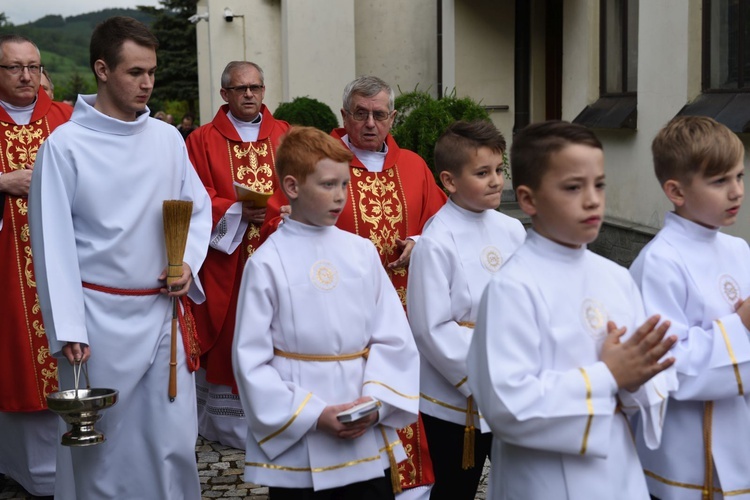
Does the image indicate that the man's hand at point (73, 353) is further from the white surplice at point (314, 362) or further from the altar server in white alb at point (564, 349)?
the altar server in white alb at point (564, 349)

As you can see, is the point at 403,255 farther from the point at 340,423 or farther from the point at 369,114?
the point at 340,423

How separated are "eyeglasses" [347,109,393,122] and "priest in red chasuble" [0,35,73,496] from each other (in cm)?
190

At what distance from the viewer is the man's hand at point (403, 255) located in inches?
207

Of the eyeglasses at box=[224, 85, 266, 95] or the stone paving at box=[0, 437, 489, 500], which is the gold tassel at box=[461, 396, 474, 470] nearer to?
the stone paving at box=[0, 437, 489, 500]

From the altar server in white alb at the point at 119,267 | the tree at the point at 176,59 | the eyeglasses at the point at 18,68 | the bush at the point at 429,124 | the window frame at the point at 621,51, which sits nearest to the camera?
the altar server in white alb at the point at 119,267

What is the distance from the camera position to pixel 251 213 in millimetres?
6359

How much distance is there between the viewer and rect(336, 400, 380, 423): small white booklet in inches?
140

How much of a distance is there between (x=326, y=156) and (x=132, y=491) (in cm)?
183

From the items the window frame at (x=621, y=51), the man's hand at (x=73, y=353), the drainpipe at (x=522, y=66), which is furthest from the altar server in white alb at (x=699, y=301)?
the drainpipe at (x=522, y=66)

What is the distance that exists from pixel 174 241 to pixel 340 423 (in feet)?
4.66

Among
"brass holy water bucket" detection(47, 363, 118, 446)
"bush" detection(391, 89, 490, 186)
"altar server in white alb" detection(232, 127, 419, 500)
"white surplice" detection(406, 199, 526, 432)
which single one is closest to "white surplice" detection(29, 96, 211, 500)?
"brass holy water bucket" detection(47, 363, 118, 446)

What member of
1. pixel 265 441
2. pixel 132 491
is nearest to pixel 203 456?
pixel 132 491

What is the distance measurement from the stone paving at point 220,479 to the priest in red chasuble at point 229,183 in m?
0.16

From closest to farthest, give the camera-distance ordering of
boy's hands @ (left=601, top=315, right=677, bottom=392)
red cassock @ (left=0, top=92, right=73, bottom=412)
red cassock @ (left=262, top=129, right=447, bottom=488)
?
boy's hands @ (left=601, top=315, right=677, bottom=392) → red cassock @ (left=262, top=129, right=447, bottom=488) → red cassock @ (left=0, top=92, right=73, bottom=412)
